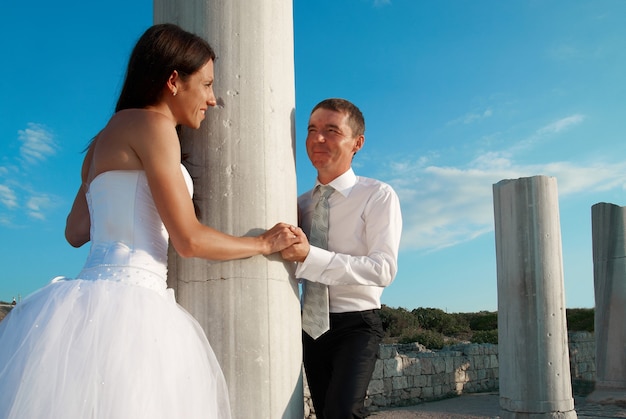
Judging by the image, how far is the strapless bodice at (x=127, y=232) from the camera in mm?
2373

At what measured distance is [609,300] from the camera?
508 inches

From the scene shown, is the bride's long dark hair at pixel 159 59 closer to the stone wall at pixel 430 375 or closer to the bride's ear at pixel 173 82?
A: the bride's ear at pixel 173 82

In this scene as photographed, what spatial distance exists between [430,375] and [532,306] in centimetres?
569

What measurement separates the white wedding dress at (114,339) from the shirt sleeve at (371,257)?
2.29 feet

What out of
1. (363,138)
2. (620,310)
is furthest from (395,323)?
(363,138)

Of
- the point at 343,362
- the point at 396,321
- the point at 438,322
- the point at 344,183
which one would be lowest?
the point at 438,322

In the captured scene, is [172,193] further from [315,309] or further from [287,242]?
[315,309]

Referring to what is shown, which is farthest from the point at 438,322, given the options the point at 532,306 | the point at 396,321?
the point at 532,306

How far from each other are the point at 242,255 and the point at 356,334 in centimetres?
101

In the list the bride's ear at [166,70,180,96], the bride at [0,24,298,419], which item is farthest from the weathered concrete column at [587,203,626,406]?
the bride's ear at [166,70,180,96]

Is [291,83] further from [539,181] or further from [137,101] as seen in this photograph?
[539,181]

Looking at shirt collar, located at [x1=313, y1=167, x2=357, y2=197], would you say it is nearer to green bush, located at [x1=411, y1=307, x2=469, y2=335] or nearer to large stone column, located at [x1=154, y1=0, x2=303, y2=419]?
large stone column, located at [x1=154, y1=0, x2=303, y2=419]

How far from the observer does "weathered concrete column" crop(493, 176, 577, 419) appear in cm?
935

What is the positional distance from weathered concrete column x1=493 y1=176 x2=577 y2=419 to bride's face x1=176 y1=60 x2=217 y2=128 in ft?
26.2
